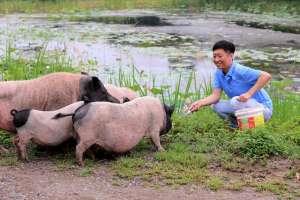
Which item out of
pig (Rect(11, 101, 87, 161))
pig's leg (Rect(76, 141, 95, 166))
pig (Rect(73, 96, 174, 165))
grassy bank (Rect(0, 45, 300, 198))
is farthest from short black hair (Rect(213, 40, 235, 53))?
pig's leg (Rect(76, 141, 95, 166))

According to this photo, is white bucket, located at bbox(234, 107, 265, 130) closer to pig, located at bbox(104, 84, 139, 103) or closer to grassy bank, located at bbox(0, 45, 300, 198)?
grassy bank, located at bbox(0, 45, 300, 198)

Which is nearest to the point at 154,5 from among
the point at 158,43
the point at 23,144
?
the point at 158,43

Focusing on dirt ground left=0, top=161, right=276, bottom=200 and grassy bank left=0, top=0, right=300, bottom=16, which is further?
grassy bank left=0, top=0, right=300, bottom=16

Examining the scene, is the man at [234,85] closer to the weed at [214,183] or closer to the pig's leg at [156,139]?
the pig's leg at [156,139]

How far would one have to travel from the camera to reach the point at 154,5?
29.7m

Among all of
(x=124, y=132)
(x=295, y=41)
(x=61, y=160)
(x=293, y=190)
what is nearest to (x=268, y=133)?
(x=293, y=190)

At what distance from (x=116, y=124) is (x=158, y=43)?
11.0 m

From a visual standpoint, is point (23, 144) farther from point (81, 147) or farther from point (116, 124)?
point (116, 124)

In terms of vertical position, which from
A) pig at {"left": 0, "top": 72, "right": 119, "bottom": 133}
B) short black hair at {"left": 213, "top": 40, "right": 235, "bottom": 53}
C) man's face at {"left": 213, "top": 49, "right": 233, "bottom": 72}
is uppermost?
short black hair at {"left": 213, "top": 40, "right": 235, "bottom": 53}

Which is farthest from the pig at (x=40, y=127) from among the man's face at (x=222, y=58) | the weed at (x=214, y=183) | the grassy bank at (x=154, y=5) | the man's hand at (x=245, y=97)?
the grassy bank at (x=154, y=5)

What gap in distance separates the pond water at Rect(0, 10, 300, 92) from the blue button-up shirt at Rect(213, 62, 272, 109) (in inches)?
156

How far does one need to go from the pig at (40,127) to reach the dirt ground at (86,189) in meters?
0.34

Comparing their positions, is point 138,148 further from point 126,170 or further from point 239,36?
point 239,36

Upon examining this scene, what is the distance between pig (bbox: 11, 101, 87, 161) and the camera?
5625 mm
